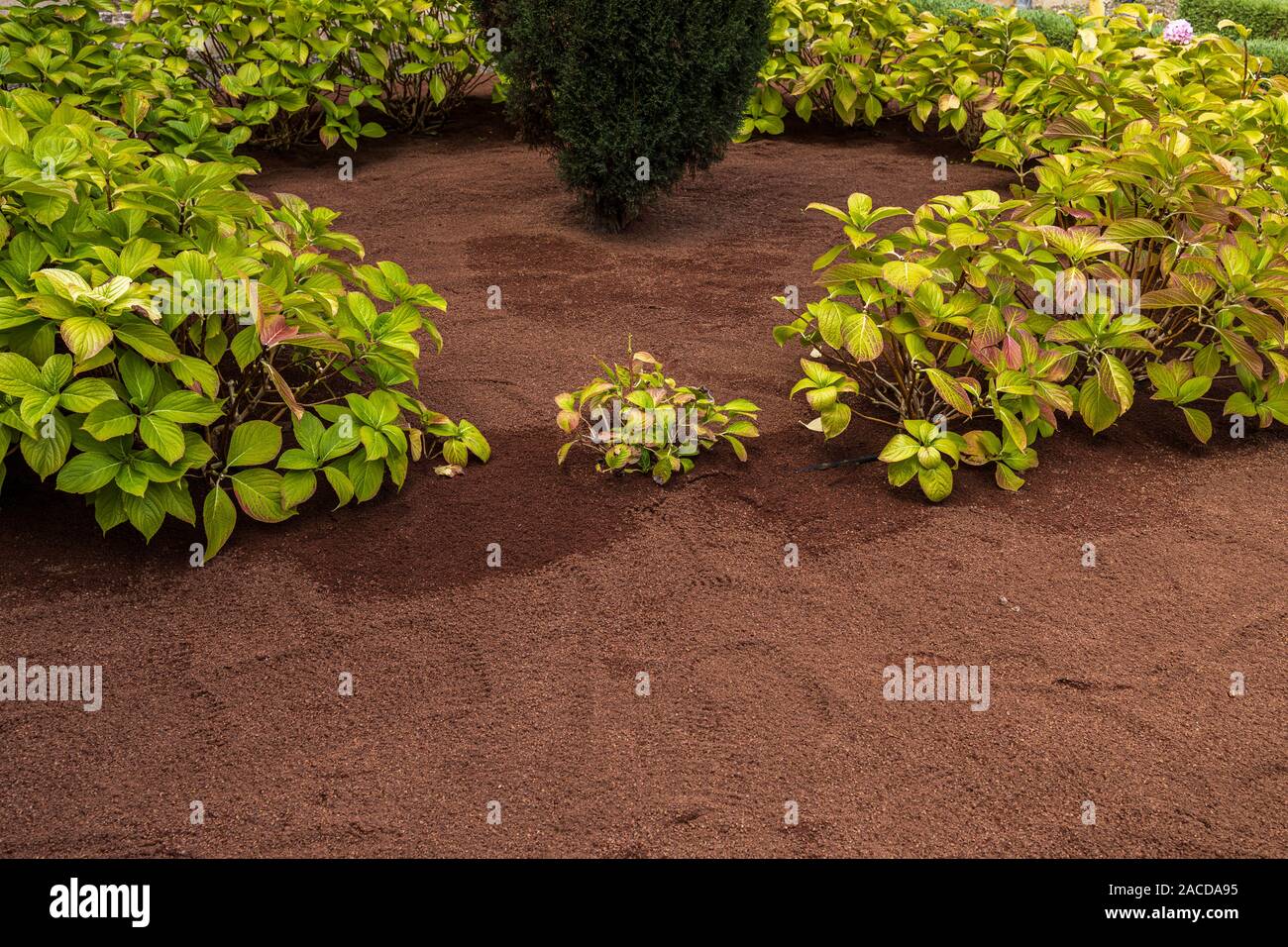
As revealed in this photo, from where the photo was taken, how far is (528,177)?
21.3ft

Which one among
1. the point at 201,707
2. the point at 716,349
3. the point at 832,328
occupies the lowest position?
the point at 201,707

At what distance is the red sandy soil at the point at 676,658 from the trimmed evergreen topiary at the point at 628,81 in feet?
5.25

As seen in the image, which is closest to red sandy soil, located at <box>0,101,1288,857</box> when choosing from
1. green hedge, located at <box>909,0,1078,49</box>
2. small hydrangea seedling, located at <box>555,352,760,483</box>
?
small hydrangea seedling, located at <box>555,352,760,483</box>

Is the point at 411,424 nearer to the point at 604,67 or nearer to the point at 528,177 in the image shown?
the point at 604,67

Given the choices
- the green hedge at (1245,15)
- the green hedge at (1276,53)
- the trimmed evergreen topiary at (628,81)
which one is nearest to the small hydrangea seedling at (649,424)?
the trimmed evergreen topiary at (628,81)

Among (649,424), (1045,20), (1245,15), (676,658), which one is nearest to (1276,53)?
(1045,20)

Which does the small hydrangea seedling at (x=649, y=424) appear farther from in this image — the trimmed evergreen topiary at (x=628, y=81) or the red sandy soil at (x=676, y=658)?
the trimmed evergreen topiary at (x=628, y=81)

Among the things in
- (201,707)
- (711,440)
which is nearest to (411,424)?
(711,440)

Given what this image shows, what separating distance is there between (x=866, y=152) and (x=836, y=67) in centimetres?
57

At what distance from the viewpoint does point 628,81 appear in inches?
205

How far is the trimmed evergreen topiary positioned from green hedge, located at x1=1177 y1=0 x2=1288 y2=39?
7.89 metres

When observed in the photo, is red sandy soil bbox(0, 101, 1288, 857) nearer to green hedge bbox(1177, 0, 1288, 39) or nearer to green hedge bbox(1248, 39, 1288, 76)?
green hedge bbox(1248, 39, 1288, 76)

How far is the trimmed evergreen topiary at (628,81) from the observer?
199 inches

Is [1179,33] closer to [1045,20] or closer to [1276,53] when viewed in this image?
[1276,53]
